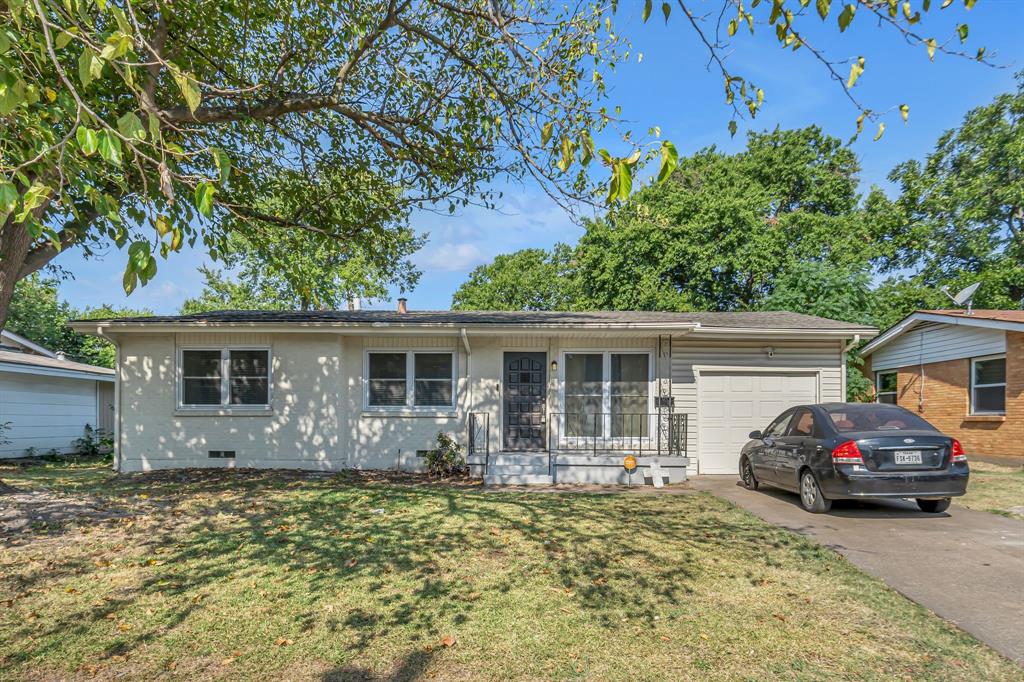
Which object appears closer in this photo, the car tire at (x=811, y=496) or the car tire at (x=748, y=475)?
the car tire at (x=811, y=496)

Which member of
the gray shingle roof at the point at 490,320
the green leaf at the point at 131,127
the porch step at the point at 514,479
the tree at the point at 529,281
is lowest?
the porch step at the point at 514,479

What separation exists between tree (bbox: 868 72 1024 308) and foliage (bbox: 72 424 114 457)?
30.4 m

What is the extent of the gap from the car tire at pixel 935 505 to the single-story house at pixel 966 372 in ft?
24.4

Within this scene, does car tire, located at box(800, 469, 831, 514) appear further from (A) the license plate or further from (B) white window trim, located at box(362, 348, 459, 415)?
(B) white window trim, located at box(362, 348, 459, 415)

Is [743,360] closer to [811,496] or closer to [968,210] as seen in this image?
[811,496]

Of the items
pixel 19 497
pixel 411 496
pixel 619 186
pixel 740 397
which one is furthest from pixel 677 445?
pixel 19 497

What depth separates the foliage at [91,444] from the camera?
53.2 feet

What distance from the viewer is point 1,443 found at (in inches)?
558

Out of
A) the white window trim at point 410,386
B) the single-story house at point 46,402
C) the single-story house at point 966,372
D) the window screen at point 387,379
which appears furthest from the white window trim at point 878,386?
the single-story house at point 46,402

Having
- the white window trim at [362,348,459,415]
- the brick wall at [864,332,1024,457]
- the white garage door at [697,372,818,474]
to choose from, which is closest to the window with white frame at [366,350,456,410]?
the white window trim at [362,348,459,415]

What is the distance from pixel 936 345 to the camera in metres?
15.6

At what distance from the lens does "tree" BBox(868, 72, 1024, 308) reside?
23.2m

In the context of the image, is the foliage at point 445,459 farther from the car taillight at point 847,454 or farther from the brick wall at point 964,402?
the brick wall at point 964,402

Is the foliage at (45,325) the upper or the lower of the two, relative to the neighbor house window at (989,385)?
upper
